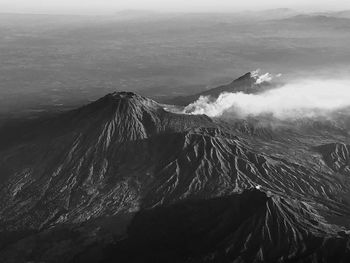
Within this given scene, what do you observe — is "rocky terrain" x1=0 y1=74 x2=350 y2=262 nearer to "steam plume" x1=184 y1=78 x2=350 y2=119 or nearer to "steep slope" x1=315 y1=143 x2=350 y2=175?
"steep slope" x1=315 y1=143 x2=350 y2=175

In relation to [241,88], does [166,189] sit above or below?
above

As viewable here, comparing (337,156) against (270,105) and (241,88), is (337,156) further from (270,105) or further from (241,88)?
(241,88)

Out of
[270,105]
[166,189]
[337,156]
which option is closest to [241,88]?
[270,105]

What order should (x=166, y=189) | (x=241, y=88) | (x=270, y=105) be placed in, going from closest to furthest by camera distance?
(x=166, y=189)
(x=270, y=105)
(x=241, y=88)

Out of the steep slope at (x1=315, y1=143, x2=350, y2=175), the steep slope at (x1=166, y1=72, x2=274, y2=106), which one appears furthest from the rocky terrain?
the steep slope at (x1=166, y1=72, x2=274, y2=106)

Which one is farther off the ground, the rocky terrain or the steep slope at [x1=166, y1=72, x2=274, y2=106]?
the rocky terrain

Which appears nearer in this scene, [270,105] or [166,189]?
[166,189]

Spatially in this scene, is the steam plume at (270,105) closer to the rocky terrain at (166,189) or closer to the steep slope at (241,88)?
the steep slope at (241,88)

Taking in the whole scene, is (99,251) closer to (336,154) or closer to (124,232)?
(124,232)

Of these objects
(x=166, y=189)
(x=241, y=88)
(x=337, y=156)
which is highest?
(x=166, y=189)
